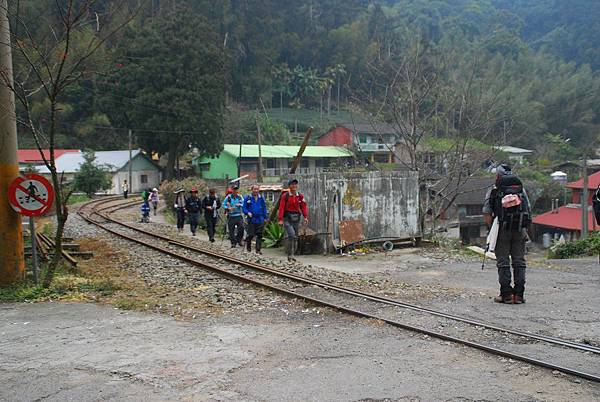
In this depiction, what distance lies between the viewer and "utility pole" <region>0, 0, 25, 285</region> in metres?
8.59

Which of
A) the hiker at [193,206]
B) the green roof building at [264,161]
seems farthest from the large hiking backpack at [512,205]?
the green roof building at [264,161]

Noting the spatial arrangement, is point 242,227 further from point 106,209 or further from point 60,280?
point 106,209

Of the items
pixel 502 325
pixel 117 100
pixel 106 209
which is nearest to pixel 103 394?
pixel 502 325

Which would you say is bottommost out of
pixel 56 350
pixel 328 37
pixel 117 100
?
pixel 56 350

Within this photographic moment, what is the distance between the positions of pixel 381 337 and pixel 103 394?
2.73 meters

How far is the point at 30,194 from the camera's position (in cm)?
841

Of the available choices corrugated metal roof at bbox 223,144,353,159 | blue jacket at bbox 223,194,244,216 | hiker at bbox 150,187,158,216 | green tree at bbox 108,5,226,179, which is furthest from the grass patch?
blue jacket at bbox 223,194,244,216

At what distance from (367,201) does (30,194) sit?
885cm

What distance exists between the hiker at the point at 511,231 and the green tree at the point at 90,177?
3987 cm

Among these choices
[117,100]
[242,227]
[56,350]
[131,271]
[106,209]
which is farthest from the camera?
[117,100]

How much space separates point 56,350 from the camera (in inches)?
223

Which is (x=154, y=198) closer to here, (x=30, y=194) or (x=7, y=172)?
(x=7, y=172)

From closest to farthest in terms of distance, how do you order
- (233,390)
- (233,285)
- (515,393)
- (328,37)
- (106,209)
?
(515,393), (233,390), (233,285), (106,209), (328,37)

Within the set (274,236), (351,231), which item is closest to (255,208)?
(351,231)
